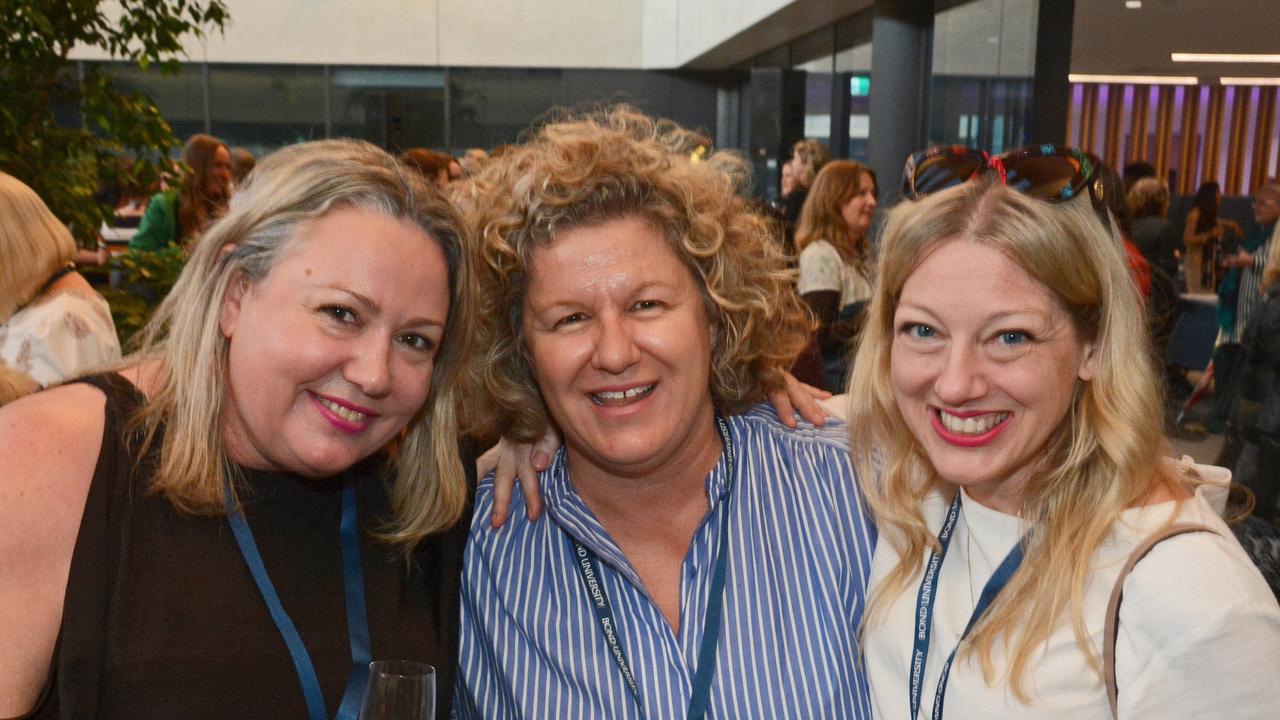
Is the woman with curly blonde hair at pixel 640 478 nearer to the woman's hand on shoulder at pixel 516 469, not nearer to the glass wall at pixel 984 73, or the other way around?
the woman's hand on shoulder at pixel 516 469

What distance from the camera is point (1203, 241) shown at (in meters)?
10.3

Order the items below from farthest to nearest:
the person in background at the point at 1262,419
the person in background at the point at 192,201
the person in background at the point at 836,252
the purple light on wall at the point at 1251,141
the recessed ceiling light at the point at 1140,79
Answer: the recessed ceiling light at the point at 1140,79
the purple light on wall at the point at 1251,141
the person in background at the point at 192,201
the person in background at the point at 836,252
the person in background at the point at 1262,419

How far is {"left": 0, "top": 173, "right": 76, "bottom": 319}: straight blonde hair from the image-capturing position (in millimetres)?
3479

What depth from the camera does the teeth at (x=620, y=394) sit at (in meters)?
2.06

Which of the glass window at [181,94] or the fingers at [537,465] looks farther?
the glass window at [181,94]

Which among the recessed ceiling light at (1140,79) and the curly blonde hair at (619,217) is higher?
the recessed ceiling light at (1140,79)

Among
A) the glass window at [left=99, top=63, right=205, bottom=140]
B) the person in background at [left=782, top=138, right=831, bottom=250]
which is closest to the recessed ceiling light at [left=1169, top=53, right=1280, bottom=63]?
the person in background at [left=782, top=138, right=831, bottom=250]

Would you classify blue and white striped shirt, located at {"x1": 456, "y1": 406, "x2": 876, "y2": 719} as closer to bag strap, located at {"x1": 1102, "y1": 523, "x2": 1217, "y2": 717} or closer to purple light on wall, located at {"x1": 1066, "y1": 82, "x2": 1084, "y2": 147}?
bag strap, located at {"x1": 1102, "y1": 523, "x2": 1217, "y2": 717}

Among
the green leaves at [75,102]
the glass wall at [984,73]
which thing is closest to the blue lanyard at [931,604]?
the green leaves at [75,102]

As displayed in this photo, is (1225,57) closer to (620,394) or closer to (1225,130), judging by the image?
(1225,130)

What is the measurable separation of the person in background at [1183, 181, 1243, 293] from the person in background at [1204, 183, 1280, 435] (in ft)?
3.94

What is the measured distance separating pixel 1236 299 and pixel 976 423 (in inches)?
293

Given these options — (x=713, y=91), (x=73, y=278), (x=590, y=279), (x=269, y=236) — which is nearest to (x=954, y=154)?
(x=590, y=279)

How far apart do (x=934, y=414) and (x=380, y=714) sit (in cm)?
97
